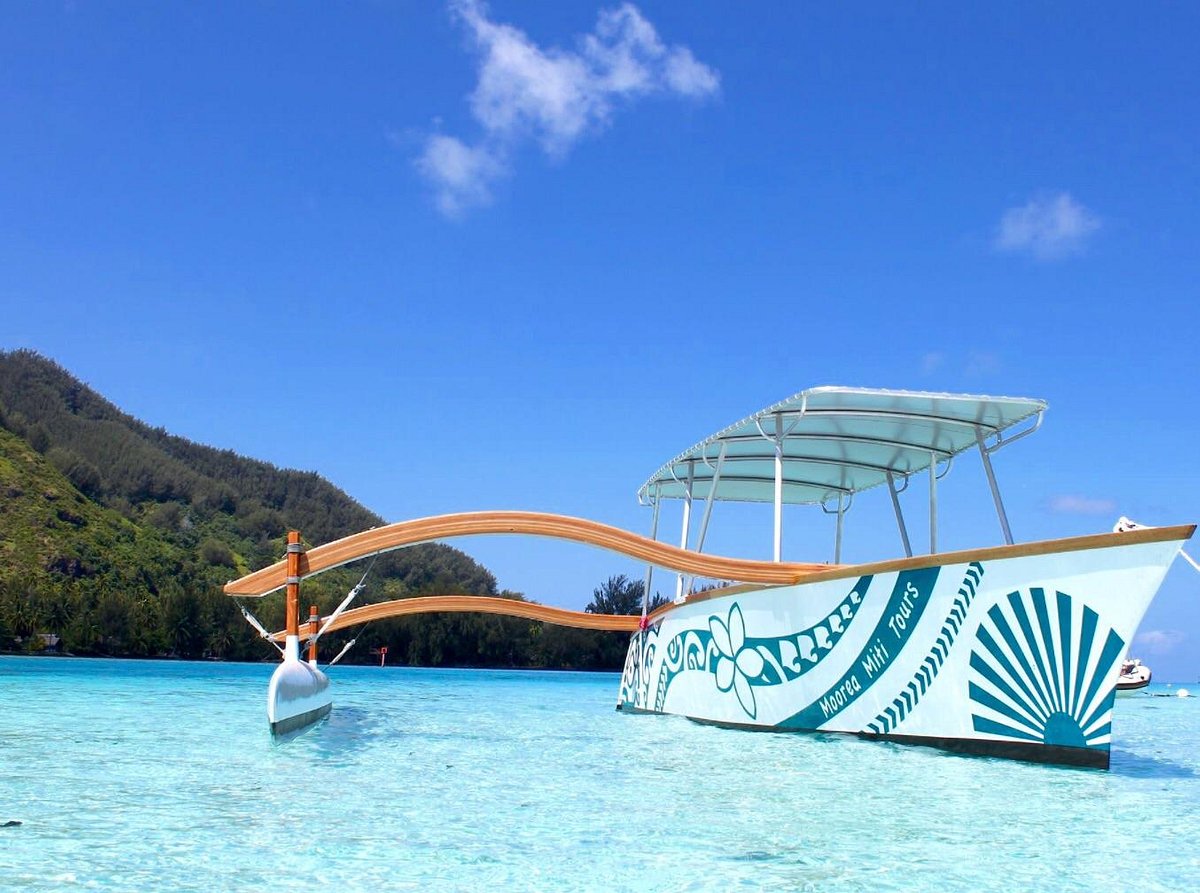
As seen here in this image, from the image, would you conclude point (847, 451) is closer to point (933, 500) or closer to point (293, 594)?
point (933, 500)

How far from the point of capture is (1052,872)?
4.09 meters

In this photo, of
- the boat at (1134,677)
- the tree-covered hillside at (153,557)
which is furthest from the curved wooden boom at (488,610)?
the tree-covered hillside at (153,557)

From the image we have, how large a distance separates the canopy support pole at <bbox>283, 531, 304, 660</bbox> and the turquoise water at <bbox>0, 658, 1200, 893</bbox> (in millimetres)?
826

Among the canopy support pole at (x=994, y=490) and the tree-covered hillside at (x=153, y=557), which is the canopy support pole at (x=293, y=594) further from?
the tree-covered hillside at (x=153, y=557)

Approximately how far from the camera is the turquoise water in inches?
154

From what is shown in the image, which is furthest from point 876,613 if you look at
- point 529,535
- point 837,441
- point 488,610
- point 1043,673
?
point 488,610

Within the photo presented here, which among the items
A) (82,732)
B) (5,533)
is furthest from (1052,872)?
(5,533)

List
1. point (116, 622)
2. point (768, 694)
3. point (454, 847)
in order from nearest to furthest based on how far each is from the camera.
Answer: point (454, 847) < point (768, 694) < point (116, 622)

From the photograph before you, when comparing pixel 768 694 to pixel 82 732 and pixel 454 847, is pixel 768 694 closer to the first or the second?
pixel 454 847

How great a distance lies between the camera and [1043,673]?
7066 mm

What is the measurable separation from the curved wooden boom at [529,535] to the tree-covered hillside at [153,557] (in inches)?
1505

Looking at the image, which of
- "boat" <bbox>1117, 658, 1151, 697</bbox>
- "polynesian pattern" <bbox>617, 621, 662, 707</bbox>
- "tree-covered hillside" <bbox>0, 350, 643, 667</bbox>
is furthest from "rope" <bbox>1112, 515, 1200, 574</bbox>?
"tree-covered hillside" <bbox>0, 350, 643, 667</bbox>

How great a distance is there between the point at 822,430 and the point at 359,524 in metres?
78.9

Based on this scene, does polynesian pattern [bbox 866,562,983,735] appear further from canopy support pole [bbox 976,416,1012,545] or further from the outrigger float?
canopy support pole [bbox 976,416,1012,545]
